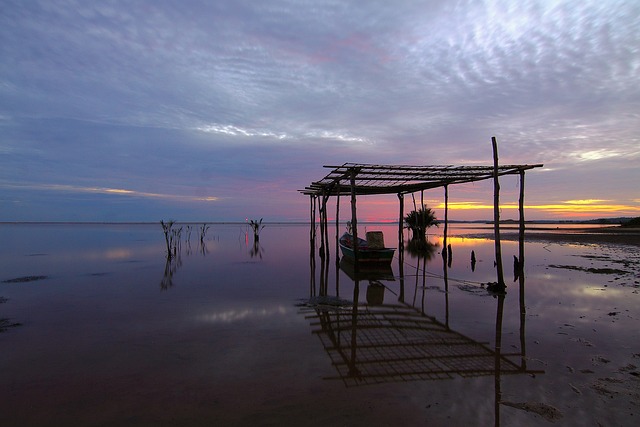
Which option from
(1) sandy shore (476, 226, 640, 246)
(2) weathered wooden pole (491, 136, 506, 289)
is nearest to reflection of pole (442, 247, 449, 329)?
(2) weathered wooden pole (491, 136, 506, 289)

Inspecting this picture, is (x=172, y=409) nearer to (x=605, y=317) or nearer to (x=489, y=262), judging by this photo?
(x=605, y=317)

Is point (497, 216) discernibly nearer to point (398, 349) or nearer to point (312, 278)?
point (398, 349)

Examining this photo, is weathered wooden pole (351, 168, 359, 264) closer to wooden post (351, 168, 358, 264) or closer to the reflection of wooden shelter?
wooden post (351, 168, 358, 264)

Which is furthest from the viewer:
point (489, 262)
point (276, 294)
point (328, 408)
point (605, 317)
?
point (489, 262)

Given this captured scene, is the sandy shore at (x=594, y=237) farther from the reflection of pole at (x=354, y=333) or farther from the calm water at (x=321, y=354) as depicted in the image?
the reflection of pole at (x=354, y=333)

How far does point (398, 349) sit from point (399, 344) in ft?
0.91

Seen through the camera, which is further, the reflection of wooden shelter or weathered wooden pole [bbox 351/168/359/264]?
weathered wooden pole [bbox 351/168/359/264]

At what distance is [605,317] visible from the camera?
24.7 feet

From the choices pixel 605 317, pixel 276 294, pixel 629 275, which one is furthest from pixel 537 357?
pixel 629 275

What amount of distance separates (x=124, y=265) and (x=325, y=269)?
9940 millimetres

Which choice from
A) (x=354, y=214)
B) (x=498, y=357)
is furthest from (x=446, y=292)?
(x=498, y=357)

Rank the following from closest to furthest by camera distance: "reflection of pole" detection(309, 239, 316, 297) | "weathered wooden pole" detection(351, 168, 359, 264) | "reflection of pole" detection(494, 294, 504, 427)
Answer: "reflection of pole" detection(494, 294, 504, 427), "reflection of pole" detection(309, 239, 316, 297), "weathered wooden pole" detection(351, 168, 359, 264)

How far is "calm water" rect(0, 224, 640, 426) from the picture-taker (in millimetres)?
3947

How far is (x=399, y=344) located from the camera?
620 centimetres
